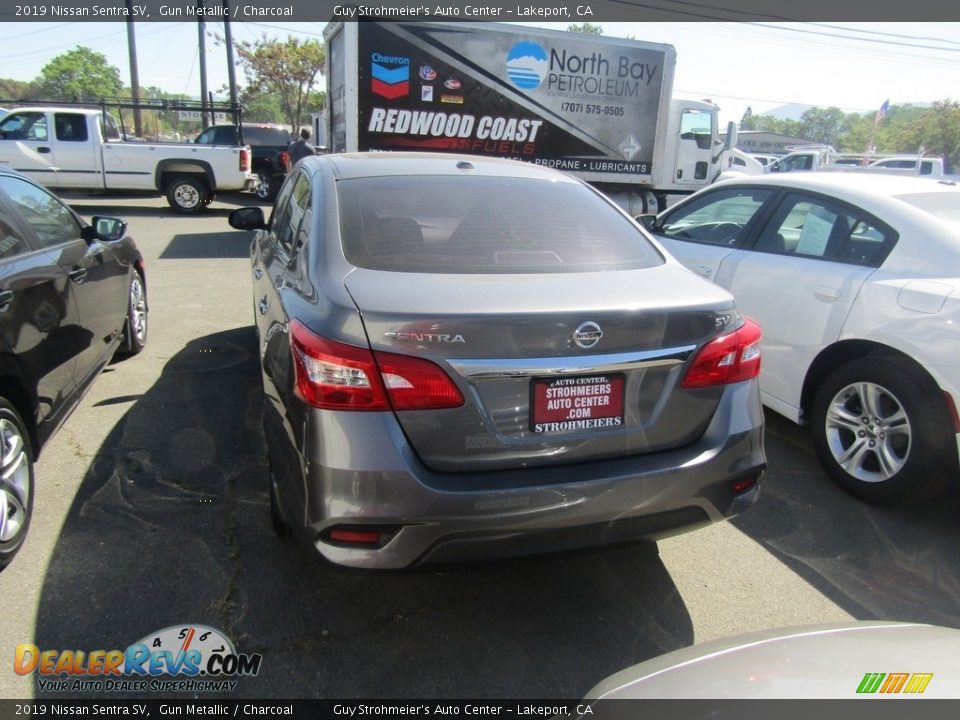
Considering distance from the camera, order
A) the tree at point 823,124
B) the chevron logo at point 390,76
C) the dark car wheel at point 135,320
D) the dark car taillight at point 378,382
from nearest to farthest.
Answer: the dark car taillight at point 378,382 < the dark car wheel at point 135,320 < the chevron logo at point 390,76 < the tree at point 823,124

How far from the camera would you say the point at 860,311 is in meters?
3.54

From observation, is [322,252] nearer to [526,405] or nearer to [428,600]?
[526,405]

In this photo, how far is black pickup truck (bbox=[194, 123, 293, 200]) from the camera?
16.9 m

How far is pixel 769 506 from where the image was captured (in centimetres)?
→ 354

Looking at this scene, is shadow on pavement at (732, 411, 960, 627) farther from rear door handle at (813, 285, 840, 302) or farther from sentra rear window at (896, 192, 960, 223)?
sentra rear window at (896, 192, 960, 223)

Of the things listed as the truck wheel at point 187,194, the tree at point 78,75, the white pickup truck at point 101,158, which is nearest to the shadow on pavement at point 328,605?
Answer: the white pickup truck at point 101,158

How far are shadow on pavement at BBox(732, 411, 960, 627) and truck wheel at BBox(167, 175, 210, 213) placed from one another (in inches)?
542

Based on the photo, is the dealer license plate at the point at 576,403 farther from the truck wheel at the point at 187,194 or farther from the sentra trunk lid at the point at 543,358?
the truck wheel at the point at 187,194

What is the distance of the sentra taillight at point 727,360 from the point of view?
2.35 metres

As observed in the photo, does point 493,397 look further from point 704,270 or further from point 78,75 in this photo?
point 78,75

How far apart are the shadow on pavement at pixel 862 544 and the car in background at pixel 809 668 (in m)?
1.30

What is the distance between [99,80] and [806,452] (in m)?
87.0

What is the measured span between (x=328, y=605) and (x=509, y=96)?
10.2m

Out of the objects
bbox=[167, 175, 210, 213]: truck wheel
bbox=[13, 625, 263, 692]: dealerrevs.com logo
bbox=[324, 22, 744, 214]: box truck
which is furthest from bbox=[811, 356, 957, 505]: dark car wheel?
bbox=[167, 175, 210, 213]: truck wheel
